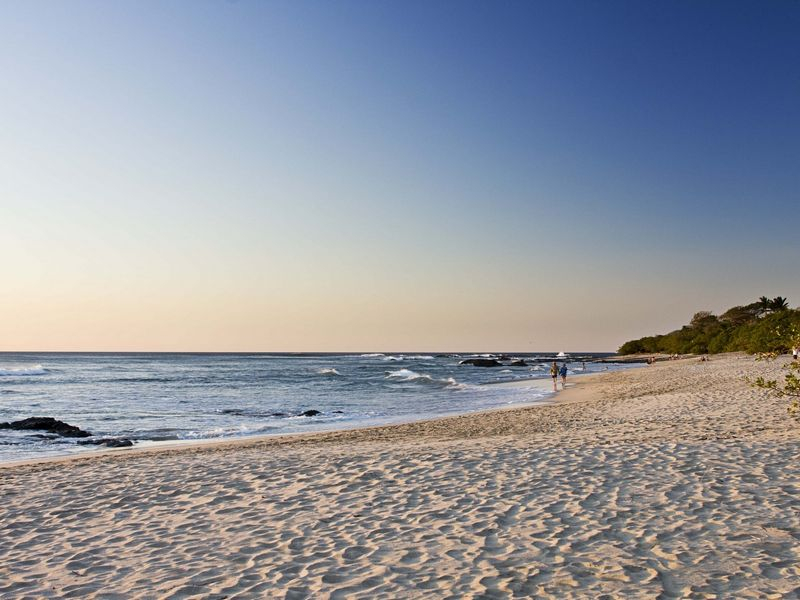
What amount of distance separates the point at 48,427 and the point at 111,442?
15.7ft

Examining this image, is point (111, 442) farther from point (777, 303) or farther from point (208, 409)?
point (777, 303)

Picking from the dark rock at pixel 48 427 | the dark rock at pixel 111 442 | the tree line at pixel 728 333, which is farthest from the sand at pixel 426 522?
the tree line at pixel 728 333

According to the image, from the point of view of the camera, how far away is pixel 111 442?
60.2ft

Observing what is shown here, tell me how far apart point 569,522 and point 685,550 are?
136cm

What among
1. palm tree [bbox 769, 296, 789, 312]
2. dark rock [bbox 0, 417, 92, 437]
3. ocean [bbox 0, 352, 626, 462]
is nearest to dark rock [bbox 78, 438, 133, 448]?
ocean [bbox 0, 352, 626, 462]

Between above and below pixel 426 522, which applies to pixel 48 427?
below

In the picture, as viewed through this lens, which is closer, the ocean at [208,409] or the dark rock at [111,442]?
the dark rock at [111,442]

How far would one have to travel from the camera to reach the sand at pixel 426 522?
5.52 m

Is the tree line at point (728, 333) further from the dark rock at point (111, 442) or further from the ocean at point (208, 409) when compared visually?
the dark rock at point (111, 442)

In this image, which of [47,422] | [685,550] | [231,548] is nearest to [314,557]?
[231,548]

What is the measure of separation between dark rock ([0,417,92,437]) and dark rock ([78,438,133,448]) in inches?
72.1

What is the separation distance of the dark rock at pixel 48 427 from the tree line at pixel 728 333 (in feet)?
174

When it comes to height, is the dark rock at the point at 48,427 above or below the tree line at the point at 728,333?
below

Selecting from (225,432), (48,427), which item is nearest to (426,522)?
(225,432)
